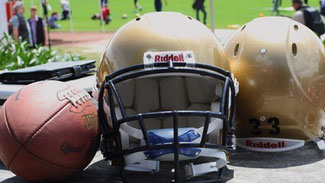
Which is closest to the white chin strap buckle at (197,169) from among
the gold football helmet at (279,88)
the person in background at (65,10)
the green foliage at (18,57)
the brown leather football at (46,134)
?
the brown leather football at (46,134)

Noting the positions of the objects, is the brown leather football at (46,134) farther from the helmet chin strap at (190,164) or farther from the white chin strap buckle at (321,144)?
the white chin strap buckle at (321,144)

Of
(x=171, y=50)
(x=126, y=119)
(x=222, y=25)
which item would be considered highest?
(x=171, y=50)

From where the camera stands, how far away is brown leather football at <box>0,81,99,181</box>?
351 cm

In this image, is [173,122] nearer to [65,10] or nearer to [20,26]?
[20,26]

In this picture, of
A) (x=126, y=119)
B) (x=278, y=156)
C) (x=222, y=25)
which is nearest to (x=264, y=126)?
(x=278, y=156)

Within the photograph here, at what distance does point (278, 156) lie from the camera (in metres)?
4.32

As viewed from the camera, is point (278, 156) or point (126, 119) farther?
point (278, 156)

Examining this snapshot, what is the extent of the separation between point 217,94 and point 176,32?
0.53 meters

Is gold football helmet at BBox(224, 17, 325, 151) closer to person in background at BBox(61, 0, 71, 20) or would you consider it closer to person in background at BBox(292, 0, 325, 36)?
person in background at BBox(292, 0, 325, 36)

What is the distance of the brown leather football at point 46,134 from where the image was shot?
351 centimetres

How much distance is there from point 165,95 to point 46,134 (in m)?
0.99

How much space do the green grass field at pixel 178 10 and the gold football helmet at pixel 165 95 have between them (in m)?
15.7

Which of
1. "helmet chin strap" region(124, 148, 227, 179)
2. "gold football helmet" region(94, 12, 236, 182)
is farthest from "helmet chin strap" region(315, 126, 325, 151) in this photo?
"helmet chin strap" region(124, 148, 227, 179)

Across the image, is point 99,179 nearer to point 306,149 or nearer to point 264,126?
point 264,126
